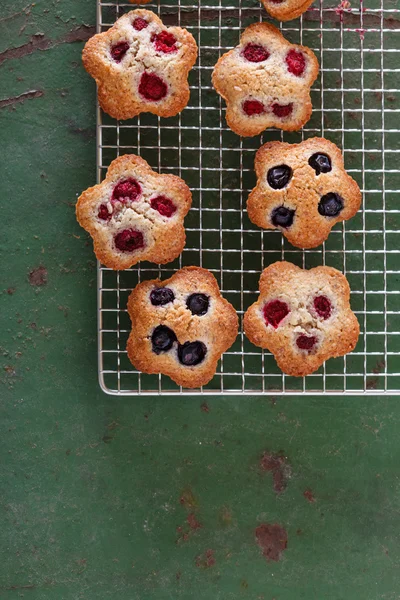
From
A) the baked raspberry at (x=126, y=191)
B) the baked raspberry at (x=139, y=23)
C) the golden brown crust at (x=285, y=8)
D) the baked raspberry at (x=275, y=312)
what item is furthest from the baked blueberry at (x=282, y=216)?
the baked raspberry at (x=139, y=23)

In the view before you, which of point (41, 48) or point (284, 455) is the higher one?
point (41, 48)

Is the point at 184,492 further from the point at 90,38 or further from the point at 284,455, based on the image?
the point at 90,38

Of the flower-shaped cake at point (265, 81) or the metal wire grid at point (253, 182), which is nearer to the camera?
the flower-shaped cake at point (265, 81)

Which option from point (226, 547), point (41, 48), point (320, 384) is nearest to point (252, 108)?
point (41, 48)

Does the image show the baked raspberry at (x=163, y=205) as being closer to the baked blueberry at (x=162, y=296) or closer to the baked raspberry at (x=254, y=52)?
the baked blueberry at (x=162, y=296)

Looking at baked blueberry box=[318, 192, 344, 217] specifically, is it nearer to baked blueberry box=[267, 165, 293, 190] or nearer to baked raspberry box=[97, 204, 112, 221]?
baked blueberry box=[267, 165, 293, 190]
